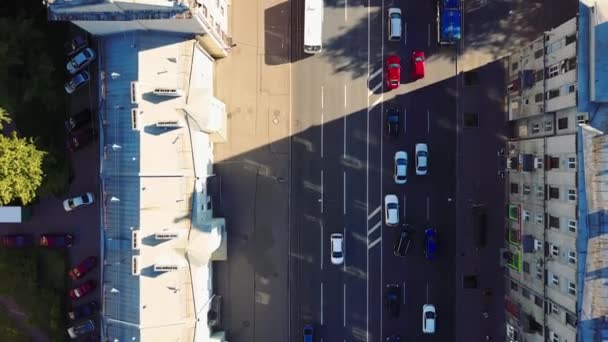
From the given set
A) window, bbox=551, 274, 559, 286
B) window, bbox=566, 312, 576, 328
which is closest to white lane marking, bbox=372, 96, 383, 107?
window, bbox=551, 274, 559, 286

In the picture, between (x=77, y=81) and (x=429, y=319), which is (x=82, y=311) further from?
(x=429, y=319)

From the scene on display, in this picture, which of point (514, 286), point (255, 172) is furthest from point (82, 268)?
point (514, 286)

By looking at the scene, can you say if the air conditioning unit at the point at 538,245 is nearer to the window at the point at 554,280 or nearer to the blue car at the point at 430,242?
the window at the point at 554,280

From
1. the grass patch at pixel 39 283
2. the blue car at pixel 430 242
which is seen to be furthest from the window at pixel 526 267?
the grass patch at pixel 39 283

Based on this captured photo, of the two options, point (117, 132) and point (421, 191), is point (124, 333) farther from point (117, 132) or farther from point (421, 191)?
point (421, 191)

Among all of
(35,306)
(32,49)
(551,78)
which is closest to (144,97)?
(32,49)
